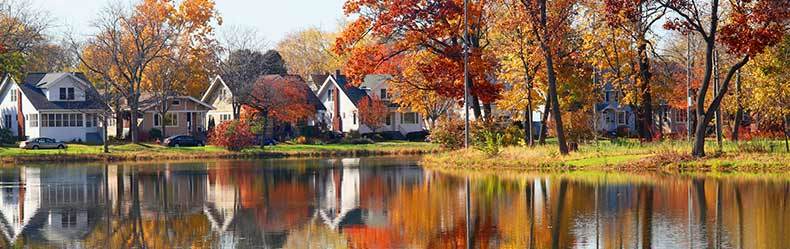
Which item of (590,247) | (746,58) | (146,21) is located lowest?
(590,247)

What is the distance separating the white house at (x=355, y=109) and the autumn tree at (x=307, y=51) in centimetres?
3570

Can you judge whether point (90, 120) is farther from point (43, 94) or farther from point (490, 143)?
point (490, 143)

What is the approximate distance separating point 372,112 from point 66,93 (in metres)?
24.0

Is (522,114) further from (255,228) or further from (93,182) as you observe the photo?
(255,228)

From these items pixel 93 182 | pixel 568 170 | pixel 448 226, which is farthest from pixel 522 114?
pixel 448 226

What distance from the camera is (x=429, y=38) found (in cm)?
5447

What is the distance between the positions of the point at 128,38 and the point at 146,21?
6436 mm

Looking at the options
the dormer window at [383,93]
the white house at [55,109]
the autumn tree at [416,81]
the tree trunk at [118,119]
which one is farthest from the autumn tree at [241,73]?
the autumn tree at [416,81]

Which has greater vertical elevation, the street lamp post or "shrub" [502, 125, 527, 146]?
the street lamp post

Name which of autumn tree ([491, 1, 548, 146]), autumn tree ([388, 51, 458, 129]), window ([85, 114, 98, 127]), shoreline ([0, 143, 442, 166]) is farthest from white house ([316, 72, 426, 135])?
autumn tree ([491, 1, 548, 146])

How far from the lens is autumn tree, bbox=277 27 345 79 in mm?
139000

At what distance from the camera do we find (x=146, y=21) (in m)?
85.6

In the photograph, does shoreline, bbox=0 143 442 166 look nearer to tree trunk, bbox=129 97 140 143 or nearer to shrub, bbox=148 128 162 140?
tree trunk, bbox=129 97 140 143

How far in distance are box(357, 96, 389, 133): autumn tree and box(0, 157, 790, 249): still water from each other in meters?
50.5
